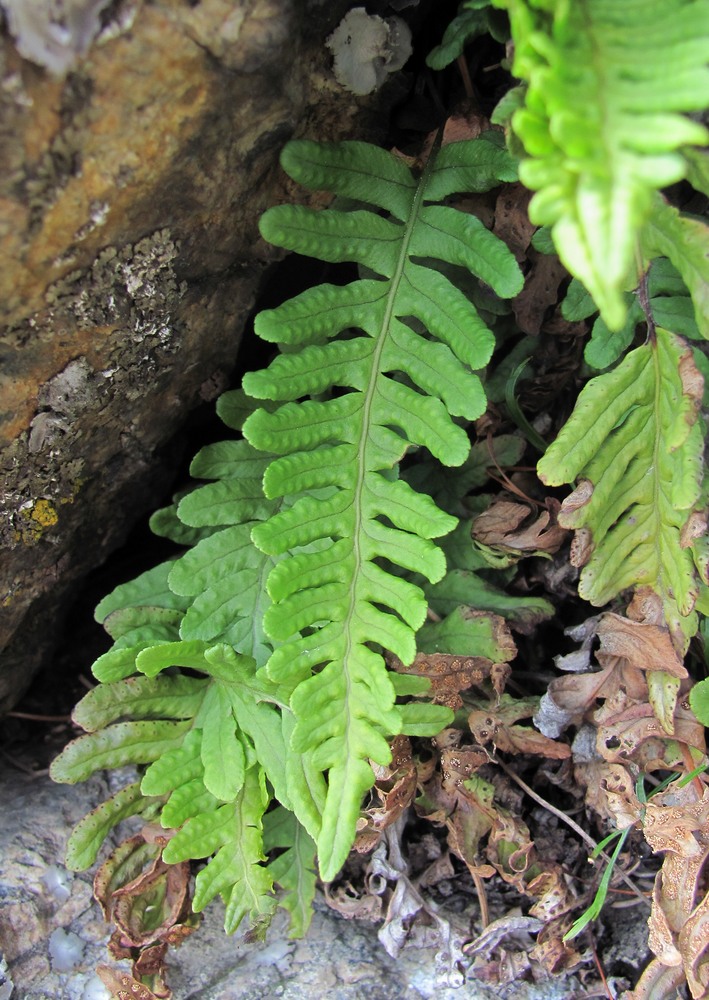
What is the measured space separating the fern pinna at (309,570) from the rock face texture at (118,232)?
15cm

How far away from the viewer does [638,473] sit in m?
1.77

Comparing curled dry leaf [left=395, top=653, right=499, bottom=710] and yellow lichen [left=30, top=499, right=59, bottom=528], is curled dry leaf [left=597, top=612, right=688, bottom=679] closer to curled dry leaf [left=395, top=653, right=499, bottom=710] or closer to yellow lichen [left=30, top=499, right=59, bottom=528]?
curled dry leaf [left=395, top=653, right=499, bottom=710]

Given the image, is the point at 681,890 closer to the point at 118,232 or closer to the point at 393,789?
the point at 393,789

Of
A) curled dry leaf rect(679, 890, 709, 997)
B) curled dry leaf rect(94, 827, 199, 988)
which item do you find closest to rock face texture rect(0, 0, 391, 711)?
curled dry leaf rect(94, 827, 199, 988)

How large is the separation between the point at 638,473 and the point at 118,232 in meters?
1.15

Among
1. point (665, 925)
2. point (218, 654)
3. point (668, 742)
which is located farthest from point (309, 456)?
point (665, 925)

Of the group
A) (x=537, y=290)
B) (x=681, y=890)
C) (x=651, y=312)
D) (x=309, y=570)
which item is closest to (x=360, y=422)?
(x=309, y=570)

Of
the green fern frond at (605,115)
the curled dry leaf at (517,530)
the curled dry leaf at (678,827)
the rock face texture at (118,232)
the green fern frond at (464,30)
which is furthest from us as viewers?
the curled dry leaf at (517,530)

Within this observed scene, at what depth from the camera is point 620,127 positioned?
3.64 feet

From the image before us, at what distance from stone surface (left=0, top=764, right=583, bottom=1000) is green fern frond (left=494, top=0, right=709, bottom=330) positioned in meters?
1.60

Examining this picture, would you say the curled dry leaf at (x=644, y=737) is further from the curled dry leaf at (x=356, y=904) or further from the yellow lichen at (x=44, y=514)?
the yellow lichen at (x=44, y=514)

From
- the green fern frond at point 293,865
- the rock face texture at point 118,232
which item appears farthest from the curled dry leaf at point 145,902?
the rock face texture at point 118,232

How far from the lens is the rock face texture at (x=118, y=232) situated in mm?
1321

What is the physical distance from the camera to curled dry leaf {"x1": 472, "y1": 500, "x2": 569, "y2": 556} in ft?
6.52
